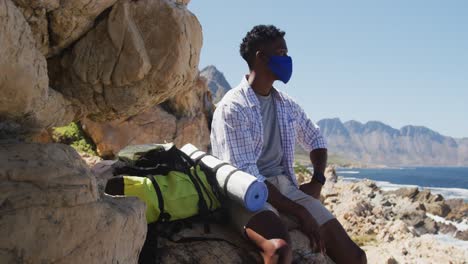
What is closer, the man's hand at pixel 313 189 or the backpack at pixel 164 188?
the backpack at pixel 164 188

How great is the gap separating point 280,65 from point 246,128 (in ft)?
2.75

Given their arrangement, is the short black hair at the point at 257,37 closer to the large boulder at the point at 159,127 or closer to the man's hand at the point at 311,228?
the man's hand at the point at 311,228

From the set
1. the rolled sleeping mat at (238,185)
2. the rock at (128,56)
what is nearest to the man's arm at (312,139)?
the rolled sleeping mat at (238,185)

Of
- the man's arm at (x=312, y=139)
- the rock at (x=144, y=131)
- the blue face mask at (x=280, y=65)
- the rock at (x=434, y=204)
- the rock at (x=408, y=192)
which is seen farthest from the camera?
the rock at (x=408, y=192)

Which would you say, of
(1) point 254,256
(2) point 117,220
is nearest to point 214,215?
(1) point 254,256

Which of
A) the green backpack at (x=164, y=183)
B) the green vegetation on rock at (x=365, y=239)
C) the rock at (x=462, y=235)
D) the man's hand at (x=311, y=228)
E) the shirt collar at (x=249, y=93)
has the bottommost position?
the rock at (x=462, y=235)

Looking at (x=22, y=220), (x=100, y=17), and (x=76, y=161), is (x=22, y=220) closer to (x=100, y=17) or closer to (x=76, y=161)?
(x=76, y=161)

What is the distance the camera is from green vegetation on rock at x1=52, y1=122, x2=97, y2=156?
16.3 meters

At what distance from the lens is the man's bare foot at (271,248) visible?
3.95 metres

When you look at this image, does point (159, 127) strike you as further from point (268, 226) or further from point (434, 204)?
point (434, 204)

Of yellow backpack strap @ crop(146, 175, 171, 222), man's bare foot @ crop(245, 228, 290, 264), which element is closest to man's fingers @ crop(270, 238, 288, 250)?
man's bare foot @ crop(245, 228, 290, 264)

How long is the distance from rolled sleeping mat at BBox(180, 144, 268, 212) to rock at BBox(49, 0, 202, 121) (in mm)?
880

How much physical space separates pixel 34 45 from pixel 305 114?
137 inches

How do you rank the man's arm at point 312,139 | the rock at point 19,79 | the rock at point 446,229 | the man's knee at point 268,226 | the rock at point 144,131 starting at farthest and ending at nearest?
the rock at point 446,229, the rock at point 144,131, the man's arm at point 312,139, the man's knee at point 268,226, the rock at point 19,79
